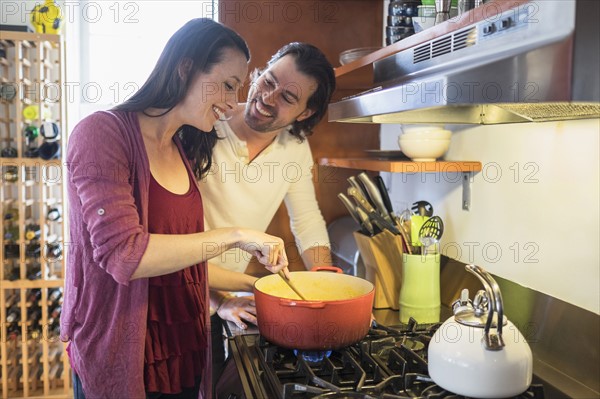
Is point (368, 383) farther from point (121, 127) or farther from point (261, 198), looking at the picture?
point (261, 198)

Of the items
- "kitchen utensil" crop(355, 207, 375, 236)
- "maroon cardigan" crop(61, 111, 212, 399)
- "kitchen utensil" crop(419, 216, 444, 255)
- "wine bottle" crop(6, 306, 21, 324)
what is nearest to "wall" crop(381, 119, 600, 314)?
"kitchen utensil" crop(419, 216, 444, 255)

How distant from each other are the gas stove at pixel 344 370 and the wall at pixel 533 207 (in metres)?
0.28

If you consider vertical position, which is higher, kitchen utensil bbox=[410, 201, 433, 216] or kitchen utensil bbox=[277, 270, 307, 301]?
kitchen utensil bbox=[410, 201, 433, 216]

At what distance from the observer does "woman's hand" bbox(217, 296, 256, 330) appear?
133cm

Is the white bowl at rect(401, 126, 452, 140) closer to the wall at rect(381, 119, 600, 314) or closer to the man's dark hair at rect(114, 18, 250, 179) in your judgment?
the wall at rect(381, 119, 600, 314)

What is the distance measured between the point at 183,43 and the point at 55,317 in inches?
81.0

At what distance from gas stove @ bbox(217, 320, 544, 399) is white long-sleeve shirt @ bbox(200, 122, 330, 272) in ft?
1.73

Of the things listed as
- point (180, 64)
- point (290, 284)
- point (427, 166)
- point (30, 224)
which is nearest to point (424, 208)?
point (427, 166)

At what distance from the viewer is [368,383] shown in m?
0.96

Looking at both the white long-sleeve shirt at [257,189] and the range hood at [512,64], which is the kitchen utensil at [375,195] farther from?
the range hood at [512,64]

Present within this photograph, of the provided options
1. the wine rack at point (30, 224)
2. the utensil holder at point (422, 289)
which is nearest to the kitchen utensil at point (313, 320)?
the utensil holder at point (422, 289)

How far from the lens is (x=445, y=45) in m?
0.87

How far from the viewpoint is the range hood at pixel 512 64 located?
0.59 meters

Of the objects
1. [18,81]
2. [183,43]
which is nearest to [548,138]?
[183,43]
